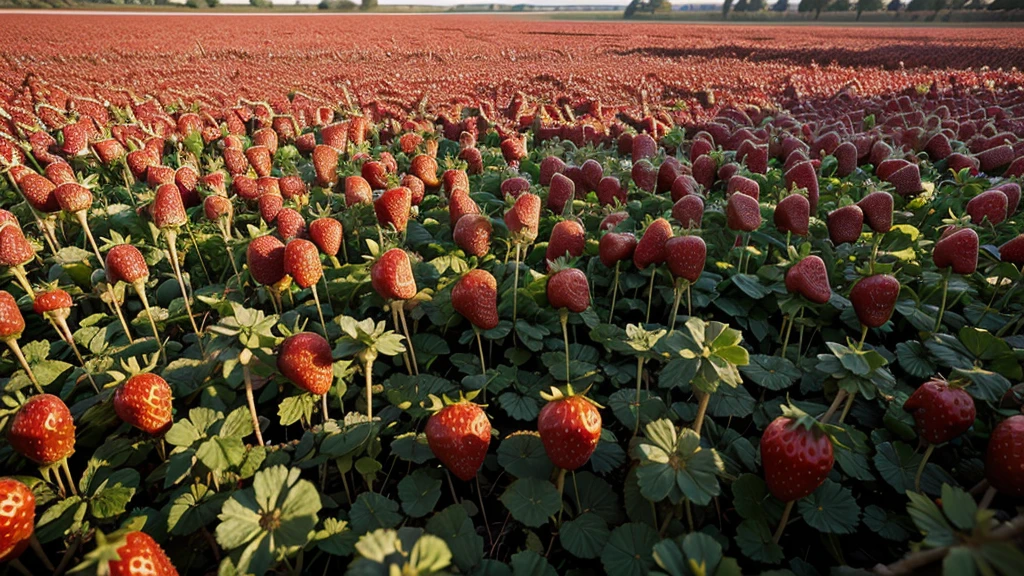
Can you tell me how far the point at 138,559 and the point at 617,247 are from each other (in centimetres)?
142

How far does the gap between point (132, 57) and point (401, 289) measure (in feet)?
33.6

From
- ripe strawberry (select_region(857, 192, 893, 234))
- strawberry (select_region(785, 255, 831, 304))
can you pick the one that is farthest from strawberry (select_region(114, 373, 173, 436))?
ripe strawberry (select_region(857, 192, 893, 234))

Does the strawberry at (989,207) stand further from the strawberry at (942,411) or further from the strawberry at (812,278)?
the strawberry at (942,411)

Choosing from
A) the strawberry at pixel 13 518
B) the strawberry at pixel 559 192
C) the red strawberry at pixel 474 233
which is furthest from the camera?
the strawberry at pixel 559 192

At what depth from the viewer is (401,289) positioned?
1.43 meters

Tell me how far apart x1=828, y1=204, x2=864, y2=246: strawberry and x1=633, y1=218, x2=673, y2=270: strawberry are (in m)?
0.84

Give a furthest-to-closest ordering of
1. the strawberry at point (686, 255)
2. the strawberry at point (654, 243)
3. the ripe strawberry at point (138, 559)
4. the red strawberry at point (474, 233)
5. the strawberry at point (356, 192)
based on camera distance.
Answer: the strawberry at point (356, 192), the red strawberry at point (474, 233), the strawberry at point (654, 243), the strawberry at point (686, 255), the ripe strawberry at point (138, 559)

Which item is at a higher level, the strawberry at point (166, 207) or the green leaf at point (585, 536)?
the strawberry at point (166, 207)

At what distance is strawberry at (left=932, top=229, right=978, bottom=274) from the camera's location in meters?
1.52

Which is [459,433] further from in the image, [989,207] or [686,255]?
[989,207]

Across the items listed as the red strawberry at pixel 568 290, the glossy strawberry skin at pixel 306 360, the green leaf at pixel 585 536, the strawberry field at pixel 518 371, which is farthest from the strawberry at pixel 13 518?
the red strawberry at pixel 568 290

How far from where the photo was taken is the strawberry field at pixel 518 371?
104 cm

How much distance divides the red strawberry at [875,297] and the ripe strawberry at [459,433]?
43.0 inches

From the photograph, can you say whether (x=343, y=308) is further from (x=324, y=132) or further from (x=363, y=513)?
(x=324, y=132)
